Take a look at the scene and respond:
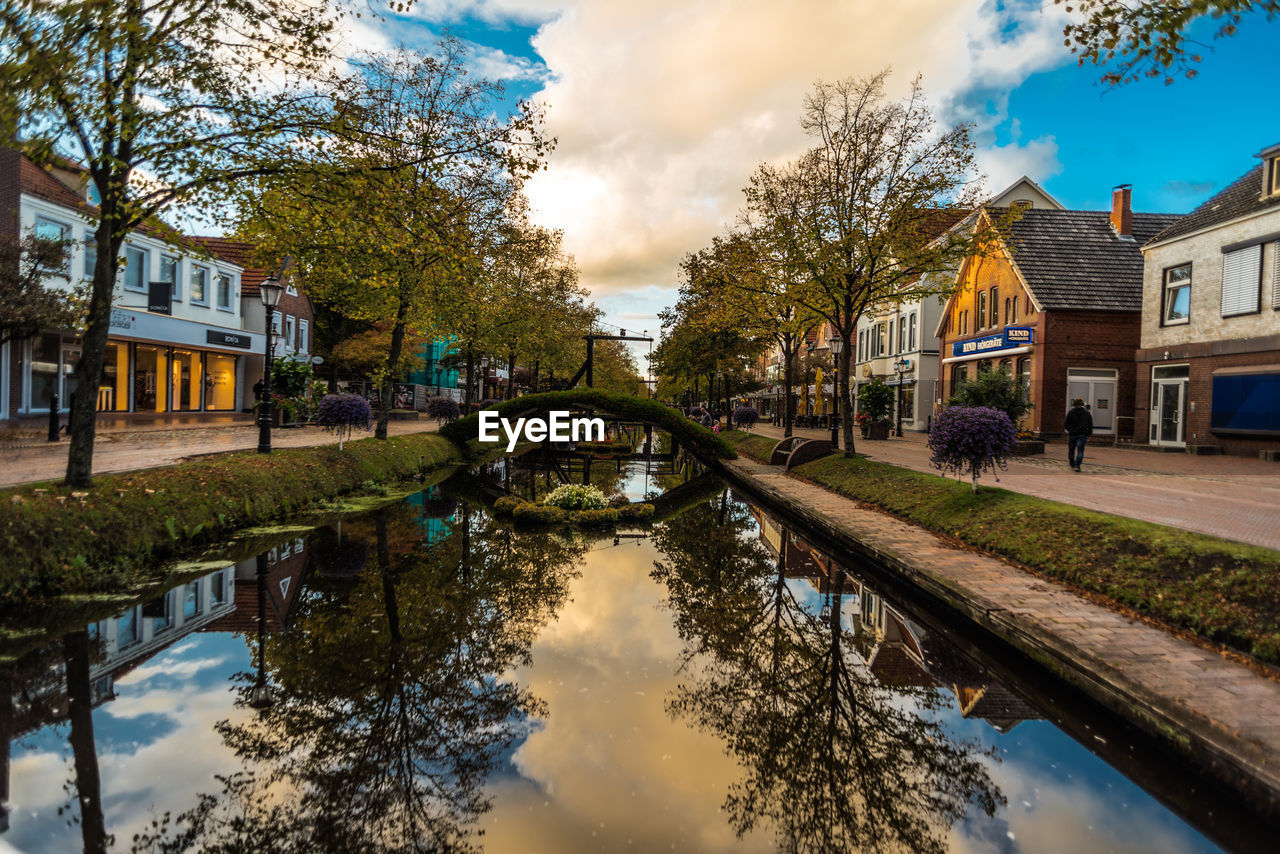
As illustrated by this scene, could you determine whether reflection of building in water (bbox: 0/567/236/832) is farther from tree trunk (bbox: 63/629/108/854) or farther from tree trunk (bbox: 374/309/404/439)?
tree trunk (bbox: 374/309/404/439)

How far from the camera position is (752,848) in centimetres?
360

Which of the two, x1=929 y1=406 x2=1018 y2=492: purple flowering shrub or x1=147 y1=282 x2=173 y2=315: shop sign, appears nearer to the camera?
x1=929 y1=406 x2=1018 y2=492: purple flowering shrub

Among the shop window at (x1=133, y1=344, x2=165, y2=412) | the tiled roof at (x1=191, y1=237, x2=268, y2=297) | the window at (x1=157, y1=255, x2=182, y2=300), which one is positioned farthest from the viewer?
the tiled roof at (x1=191, y1=237, x2=268, y2=297)

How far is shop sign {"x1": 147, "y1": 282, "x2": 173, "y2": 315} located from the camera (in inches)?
1130

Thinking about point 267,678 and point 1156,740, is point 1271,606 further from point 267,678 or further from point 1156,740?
point 267,678

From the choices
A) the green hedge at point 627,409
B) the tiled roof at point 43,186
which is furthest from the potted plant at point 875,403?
the tiled roof at point 43,186

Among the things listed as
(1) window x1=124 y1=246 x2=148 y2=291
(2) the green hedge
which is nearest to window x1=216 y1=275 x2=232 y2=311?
(1) window x1=124 y1=246 x2=148 y2=291

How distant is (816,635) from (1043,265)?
32221mm

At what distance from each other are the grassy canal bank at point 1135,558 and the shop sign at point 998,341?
2323 cm

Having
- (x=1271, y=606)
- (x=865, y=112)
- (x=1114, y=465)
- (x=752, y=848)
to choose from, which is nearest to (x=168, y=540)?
(x=752, y=848)

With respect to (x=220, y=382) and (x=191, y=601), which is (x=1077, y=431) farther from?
(x=220, y=382)

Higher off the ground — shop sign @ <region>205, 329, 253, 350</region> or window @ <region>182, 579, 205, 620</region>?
shop sign @ <region>205, 329, 253, 350</region>

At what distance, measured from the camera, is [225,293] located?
118ft

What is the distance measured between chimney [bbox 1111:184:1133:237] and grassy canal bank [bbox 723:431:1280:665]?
3059cm
